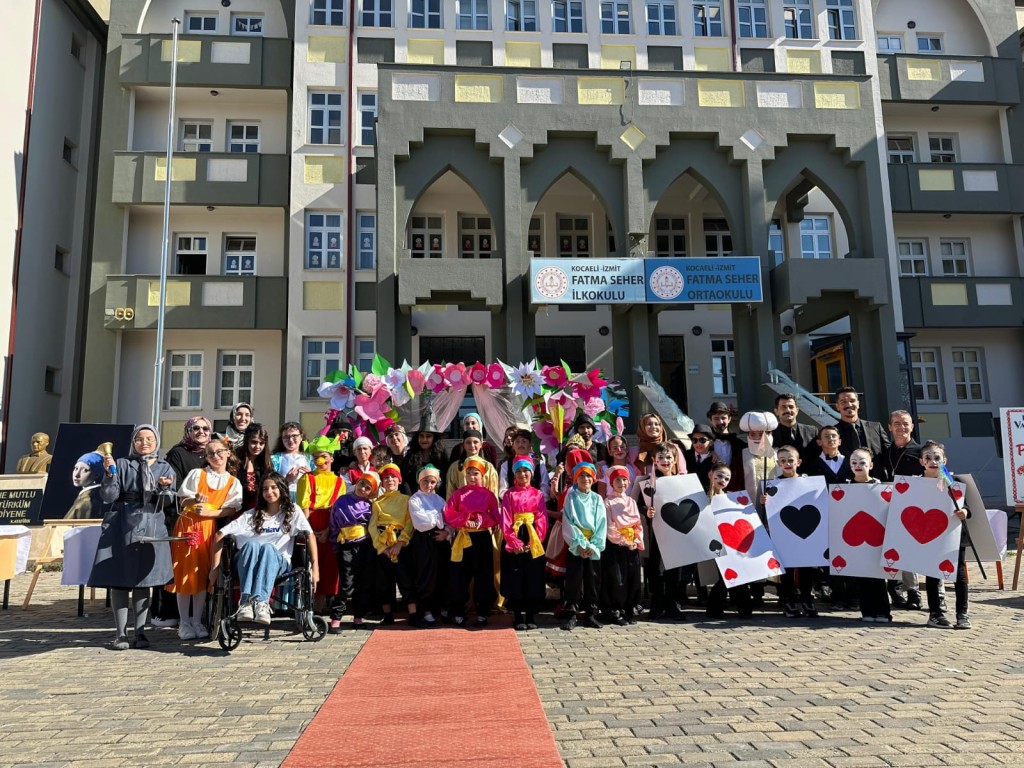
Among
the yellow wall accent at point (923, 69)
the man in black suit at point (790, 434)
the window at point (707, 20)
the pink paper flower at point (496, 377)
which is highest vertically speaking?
the window at point (707, 20)

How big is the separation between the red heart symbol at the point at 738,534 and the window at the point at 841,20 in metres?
19.6

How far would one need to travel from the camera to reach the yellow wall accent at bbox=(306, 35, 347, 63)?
2080 cm

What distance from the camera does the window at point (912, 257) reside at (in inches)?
872

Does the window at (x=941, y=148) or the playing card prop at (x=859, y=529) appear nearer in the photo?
the playing card prop at (x=859, y=529)

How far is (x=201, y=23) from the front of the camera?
71.1 ft

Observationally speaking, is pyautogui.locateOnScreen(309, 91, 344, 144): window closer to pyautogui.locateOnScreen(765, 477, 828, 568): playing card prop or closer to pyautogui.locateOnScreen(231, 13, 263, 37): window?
pyautogui.locateOnScreen(231, 13, 263, 37): window

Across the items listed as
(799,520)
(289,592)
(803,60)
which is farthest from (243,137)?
(799,520)

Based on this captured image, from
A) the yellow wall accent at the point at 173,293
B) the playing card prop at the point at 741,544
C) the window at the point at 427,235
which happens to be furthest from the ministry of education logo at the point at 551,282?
the yellow wall accent at the point at 173,293

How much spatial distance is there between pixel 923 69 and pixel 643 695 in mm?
23264

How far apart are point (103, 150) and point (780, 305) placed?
18.4 m

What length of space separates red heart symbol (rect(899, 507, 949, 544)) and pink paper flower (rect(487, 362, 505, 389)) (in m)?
5.65

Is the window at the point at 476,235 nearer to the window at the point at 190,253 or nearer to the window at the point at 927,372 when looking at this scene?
the window at the point at 190,253

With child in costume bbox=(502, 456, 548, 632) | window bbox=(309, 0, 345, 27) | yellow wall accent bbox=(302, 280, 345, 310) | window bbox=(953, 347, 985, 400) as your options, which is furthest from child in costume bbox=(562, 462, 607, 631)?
window bbox=(953, 347, 985, 400)

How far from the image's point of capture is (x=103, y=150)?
20.2 m
